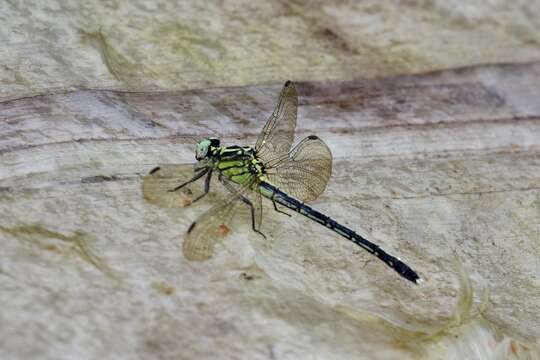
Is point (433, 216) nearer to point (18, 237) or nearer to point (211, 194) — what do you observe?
point (211, 194)

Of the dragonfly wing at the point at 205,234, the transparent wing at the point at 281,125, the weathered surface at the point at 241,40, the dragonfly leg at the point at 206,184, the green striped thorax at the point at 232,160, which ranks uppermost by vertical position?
the weathered surface at the point at 241,40

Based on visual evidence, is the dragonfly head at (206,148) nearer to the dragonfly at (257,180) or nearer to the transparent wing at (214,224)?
the dragonfly at (257,180)

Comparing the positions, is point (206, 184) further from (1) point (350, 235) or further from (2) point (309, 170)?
(1) point (350, 235)

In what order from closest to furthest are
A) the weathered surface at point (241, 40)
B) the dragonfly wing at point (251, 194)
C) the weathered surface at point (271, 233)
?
1. the weathered surface at point (271, 233)
2. the dragonfly wing at point (251, 194)
3. the weathered surface at point (241, 40)

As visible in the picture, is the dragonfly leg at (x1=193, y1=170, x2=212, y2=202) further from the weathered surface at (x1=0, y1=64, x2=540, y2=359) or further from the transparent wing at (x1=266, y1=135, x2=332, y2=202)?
the transparent wing at (x1=266, y1=135, x2=332, y2=202)

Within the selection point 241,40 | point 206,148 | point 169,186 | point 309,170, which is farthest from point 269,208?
point 241,40

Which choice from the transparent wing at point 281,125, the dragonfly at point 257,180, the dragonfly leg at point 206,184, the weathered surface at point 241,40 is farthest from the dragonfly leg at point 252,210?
the weathered surface at point 241,40
